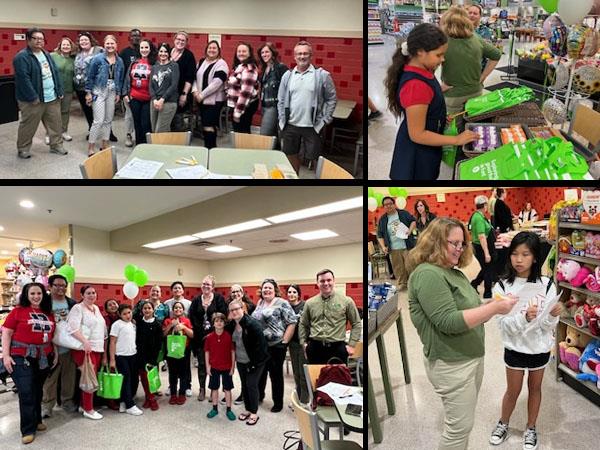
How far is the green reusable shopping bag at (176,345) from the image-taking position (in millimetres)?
2832

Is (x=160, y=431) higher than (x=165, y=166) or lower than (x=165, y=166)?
lower

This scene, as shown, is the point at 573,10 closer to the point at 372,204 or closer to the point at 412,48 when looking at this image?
the point at 412,48

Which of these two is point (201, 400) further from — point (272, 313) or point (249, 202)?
point (249, 202)

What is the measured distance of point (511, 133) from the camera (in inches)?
95.7

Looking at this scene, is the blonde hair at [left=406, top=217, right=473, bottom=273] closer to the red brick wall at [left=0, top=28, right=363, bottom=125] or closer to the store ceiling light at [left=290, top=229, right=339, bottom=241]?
the store ceiling light at [left=290, top=229, right=339, bottom=241]

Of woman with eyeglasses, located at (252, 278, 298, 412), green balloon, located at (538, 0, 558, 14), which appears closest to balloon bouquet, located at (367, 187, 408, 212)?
woman with eyeglasses, located at (252, 278, 298, 412)

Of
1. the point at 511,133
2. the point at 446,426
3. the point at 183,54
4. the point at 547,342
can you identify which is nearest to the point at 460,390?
the point at 446,426

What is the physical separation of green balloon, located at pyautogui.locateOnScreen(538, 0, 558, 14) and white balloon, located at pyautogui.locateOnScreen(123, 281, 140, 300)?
2.59 metres

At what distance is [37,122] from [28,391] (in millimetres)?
1503

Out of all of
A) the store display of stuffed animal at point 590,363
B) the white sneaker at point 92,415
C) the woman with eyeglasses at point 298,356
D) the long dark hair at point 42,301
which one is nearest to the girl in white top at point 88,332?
the white sneaker at point 92,415

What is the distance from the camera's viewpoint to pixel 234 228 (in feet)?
9.12

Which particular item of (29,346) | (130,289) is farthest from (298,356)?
(29,346)

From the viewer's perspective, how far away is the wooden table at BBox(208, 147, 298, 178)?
2.72 metres

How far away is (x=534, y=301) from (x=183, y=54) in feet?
7.68
